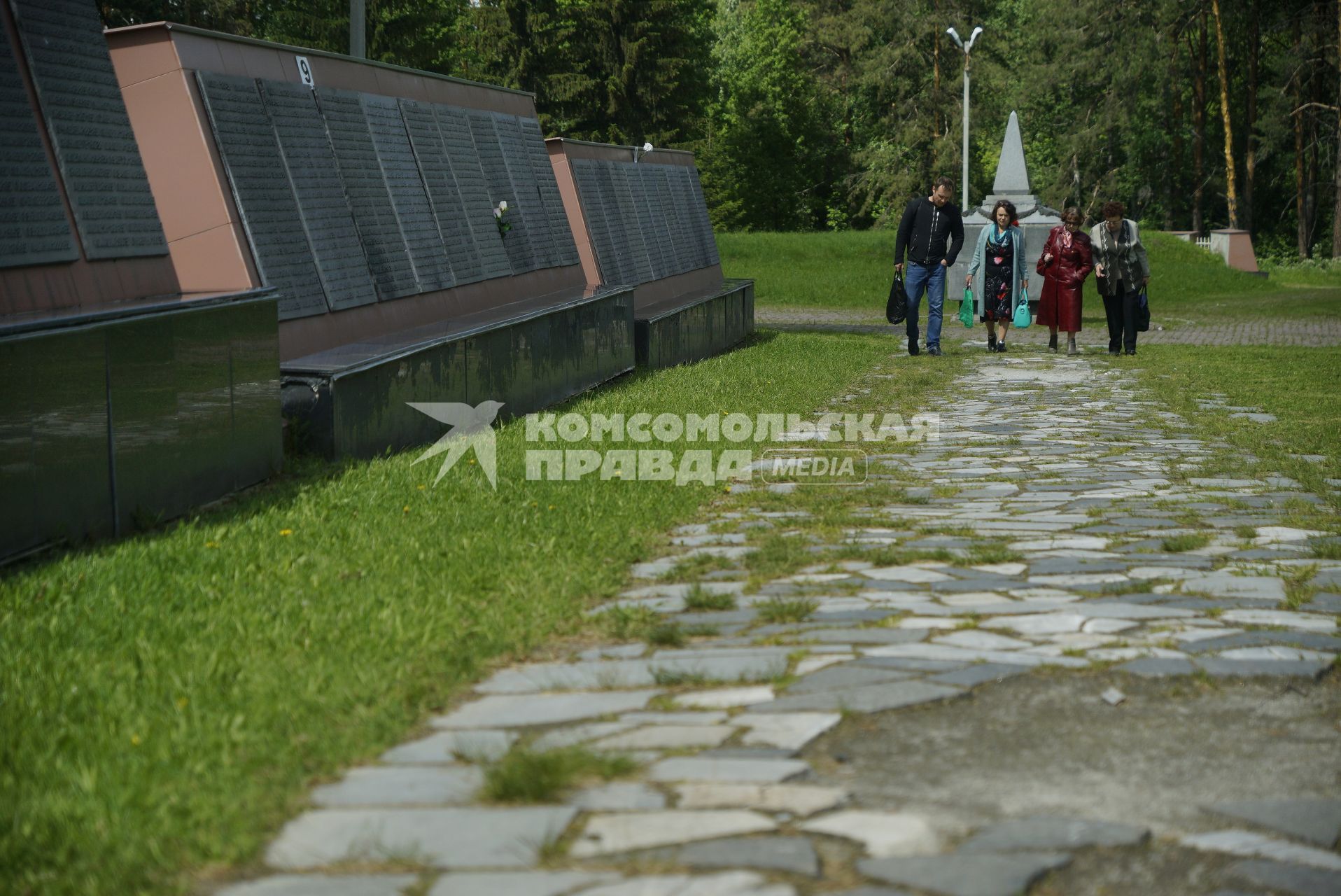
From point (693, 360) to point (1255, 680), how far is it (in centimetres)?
1447

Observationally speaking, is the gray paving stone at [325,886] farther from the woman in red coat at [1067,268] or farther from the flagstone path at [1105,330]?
the flagstone path at [1105,330]

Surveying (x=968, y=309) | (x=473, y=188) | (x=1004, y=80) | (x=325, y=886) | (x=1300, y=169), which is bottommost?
(x=325, y=886)

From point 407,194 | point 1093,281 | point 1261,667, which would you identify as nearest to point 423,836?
point 1261,667

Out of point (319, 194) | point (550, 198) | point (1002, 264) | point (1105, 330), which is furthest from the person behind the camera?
point (1105, 330)

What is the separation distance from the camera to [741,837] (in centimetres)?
343

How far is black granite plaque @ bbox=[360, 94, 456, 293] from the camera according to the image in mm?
12555

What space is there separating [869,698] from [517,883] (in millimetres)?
1610

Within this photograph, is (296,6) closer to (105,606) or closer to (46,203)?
(46,203)

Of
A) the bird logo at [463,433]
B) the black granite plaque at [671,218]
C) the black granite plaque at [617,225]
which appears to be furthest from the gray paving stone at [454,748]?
the black granite plaque at [671,218]

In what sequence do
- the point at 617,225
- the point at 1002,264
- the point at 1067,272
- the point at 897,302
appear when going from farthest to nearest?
the point at 617,225
the point at 1067,272
the point at 1002,264
the point at 897,302

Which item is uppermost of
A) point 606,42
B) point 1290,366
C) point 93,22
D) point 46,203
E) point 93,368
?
point 606,42

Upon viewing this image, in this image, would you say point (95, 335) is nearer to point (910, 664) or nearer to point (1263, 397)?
point (910, 664)

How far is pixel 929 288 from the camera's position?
18.0 metres

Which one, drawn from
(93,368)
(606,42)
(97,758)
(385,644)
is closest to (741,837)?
(97,758)
